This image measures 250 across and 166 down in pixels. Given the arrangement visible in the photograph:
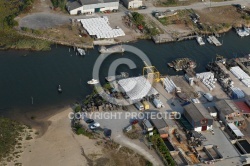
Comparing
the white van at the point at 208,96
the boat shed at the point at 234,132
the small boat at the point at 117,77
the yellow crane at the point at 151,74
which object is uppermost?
the yellow crane at the point at 151,74

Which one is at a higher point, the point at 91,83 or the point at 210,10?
the point at 210,10

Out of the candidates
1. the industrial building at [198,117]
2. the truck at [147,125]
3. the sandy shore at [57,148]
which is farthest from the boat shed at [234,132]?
the sandy shore at [57,148]

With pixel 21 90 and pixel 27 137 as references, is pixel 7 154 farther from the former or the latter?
pixel 21 90

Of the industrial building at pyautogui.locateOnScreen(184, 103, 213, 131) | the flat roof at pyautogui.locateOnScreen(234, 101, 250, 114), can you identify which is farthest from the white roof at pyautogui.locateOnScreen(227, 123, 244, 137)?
the flat roof at pyautogui.locateOnScreen(234, 101, 250, 114)

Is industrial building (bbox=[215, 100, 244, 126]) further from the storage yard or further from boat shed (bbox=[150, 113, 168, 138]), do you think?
boat shed (bbox=[150, 113, 168, 138])

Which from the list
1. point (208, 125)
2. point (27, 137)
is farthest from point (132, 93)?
point (27, 137)

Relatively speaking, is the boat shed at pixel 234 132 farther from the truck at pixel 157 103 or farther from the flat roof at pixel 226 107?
the truck at pixel 157 103
